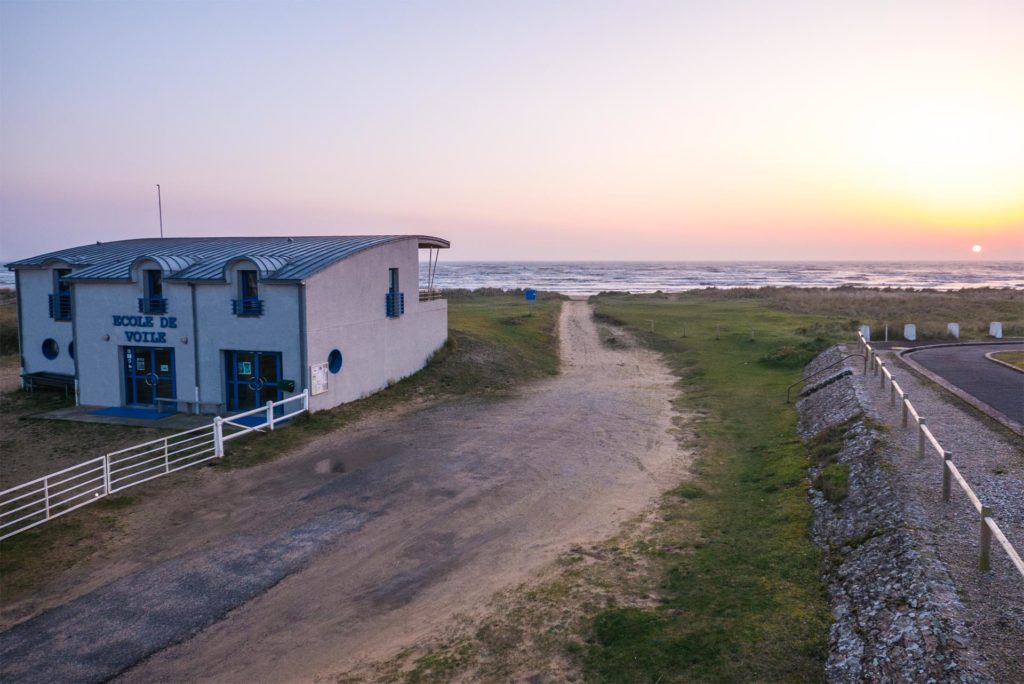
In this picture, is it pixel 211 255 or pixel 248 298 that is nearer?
pixel 248 298

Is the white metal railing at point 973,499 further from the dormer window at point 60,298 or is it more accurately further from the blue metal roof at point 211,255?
the dormer window at point 60,298

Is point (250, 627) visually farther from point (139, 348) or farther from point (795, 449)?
point (139, 348)

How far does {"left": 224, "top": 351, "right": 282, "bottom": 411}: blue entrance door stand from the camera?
22.3 metres

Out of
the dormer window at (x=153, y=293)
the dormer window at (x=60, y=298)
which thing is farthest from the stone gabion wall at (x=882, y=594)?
the dormer window at (x=60, y=298)

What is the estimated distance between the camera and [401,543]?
1277 centimetres

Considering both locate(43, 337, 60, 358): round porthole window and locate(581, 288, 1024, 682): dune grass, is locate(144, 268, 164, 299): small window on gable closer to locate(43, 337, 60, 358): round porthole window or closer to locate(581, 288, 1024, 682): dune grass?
locate(43, 337, 60, 358): round porthole window

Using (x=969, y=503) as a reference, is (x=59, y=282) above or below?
above

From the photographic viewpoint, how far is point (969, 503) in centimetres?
1108

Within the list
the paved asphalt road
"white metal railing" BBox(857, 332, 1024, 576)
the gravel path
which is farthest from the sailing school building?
the paved asphalt road

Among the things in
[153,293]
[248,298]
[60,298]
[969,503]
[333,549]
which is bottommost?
[333,549]

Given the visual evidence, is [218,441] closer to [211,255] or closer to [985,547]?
[211,255]

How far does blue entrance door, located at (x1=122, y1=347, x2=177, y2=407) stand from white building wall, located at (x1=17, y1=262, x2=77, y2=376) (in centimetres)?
493

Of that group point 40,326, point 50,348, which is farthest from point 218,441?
point 40,326

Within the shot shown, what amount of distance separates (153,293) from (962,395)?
24.9 m
